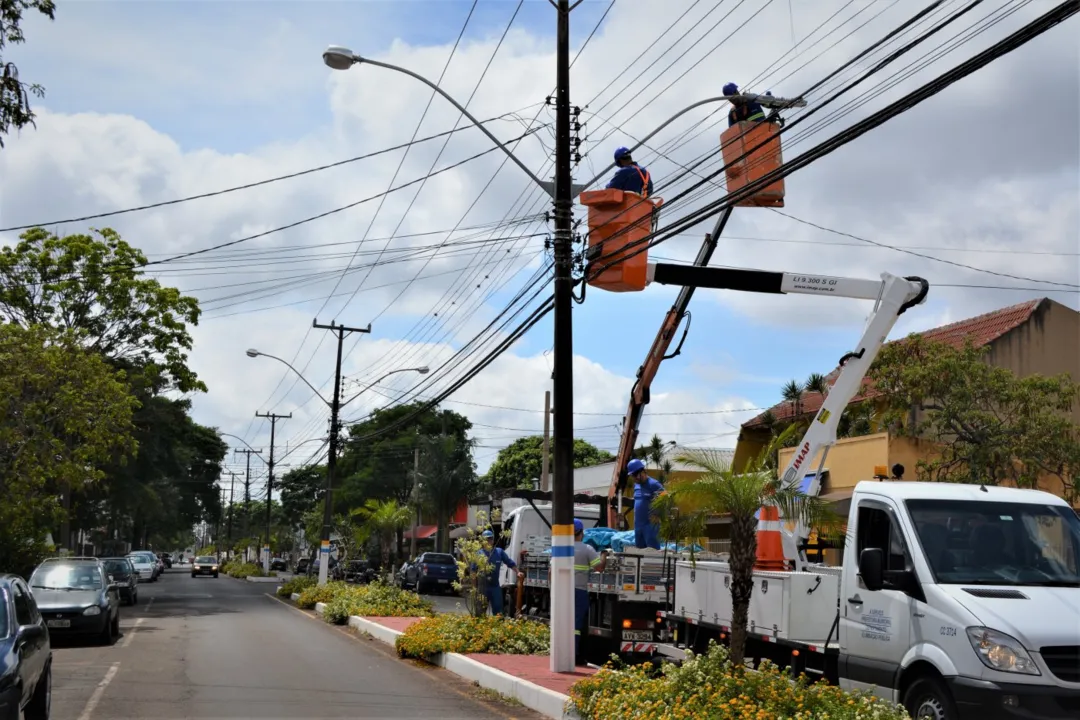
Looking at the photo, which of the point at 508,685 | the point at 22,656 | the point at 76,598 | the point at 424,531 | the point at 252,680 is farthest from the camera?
the point at 424,531

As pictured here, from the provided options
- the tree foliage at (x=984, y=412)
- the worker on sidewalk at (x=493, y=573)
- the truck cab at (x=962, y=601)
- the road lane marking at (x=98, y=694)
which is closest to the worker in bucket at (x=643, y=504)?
the worker on sidewalk at (x=493, y=573)

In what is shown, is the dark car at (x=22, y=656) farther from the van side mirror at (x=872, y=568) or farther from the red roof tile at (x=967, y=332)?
the red roof tile at (x=967, y=332)

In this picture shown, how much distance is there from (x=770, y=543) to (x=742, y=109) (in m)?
5.34

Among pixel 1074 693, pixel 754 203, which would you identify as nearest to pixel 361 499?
pixel 754 203

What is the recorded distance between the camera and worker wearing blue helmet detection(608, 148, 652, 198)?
1404cm

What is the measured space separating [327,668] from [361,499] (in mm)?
53247

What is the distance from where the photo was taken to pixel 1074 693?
7.70 m

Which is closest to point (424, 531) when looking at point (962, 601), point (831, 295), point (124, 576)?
point (124, 576)

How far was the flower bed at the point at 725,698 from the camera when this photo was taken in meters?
8.10

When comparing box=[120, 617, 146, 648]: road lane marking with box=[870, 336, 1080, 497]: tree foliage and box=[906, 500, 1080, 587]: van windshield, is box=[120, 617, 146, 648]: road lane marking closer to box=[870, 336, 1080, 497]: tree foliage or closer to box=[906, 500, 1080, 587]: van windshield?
box=[906, 500, 1080, 587]: van windshield

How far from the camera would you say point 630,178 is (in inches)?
554

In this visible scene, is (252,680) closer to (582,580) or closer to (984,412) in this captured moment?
(582,580)

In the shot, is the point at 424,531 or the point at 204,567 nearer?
the point at 424,531

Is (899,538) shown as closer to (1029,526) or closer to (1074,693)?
(1029,526)
